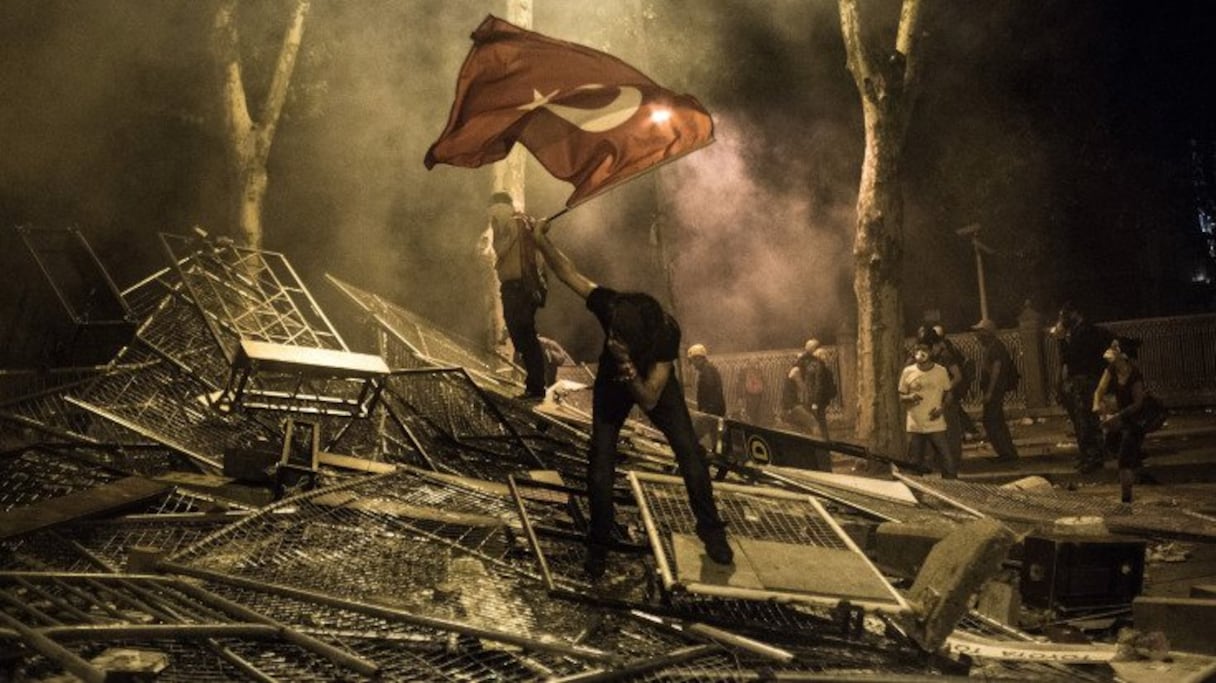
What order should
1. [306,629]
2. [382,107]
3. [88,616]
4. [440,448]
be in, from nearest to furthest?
[88,616] < [306,629] < [440,448] < [382,107]

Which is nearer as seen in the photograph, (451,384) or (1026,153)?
(451,384)

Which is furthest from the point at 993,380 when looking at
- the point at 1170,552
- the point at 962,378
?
the point at 1170,552

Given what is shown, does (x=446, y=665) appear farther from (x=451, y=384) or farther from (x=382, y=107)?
(x=382, y=107)

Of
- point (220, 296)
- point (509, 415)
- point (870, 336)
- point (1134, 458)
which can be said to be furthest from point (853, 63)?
point (220, 296)

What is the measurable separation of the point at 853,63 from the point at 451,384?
828cm

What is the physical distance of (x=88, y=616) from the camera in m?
5.14

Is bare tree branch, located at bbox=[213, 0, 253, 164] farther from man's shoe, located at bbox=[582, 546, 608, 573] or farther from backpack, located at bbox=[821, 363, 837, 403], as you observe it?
man's shoe, located at bbox=[582, 546, 608, 573]

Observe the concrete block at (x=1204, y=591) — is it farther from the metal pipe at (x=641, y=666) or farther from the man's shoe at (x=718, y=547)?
the metal pipe at (x=641, y=666)

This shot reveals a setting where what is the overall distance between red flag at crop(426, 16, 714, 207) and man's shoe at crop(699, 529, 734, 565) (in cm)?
317

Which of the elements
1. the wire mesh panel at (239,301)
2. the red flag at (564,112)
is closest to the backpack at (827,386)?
the wire mesh panel at (239,301)

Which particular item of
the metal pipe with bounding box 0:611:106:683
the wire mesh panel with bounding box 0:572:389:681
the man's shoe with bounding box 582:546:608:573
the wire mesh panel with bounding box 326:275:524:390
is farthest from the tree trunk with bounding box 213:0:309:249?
the metal pipe with bounding box 0:611:106:683

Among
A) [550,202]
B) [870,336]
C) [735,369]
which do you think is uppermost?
[550,202]

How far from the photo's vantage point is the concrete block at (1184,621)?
6.73 meters

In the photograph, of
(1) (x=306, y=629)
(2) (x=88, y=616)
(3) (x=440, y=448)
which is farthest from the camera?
(3) (x=440, y=448)
